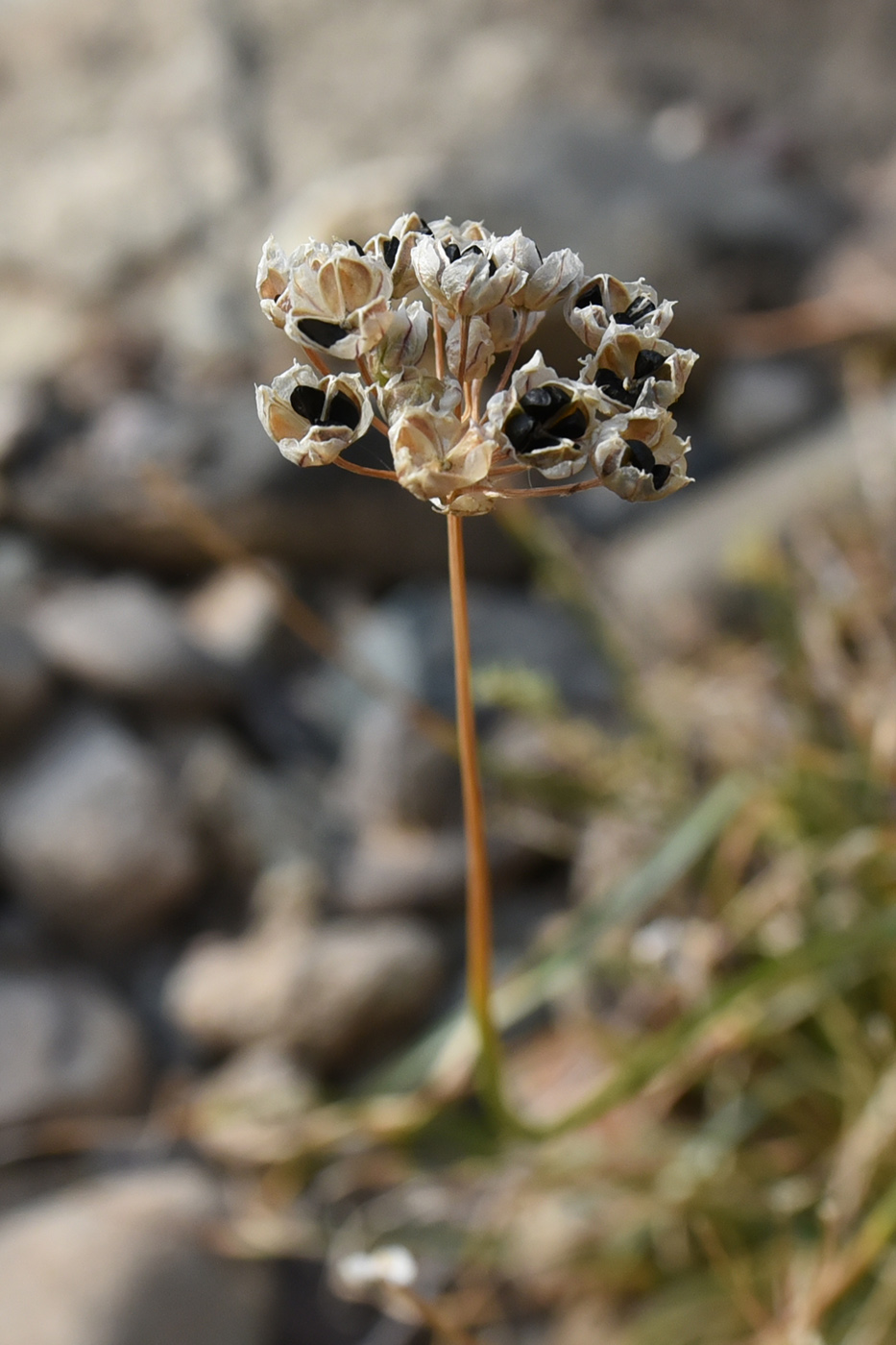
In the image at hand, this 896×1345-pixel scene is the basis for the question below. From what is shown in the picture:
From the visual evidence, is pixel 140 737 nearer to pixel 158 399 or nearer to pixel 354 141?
pixel 158 399

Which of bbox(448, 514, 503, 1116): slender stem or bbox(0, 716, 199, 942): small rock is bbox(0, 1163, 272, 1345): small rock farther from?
bbox(448, 514, 503, 1116): slender stem

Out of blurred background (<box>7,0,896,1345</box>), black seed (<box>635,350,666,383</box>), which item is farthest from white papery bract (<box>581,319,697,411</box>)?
blurred background (<box>7,0,896,1345</box>)

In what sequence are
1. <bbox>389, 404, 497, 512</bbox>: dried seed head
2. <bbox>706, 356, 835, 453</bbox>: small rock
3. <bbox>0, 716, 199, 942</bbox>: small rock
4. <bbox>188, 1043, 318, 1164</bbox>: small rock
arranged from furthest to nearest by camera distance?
<bbox>706, 356, 835, 453</bbox>: small rock → <bbox>0, 716, 199, 942</bbox>: small rock → <bbox>188, 1043, 318, 1164</bbox>: small rock → <bbox>389, 404, 497, 512</bbox>: dried seed head

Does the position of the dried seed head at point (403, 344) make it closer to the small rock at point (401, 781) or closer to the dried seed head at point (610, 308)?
the dried seed head at point (610, 308)

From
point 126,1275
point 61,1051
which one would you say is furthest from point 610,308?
point 61,1051

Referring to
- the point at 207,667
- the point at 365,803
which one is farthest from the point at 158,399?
the point at 365,803

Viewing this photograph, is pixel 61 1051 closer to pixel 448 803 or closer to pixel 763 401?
pixel 448 803
